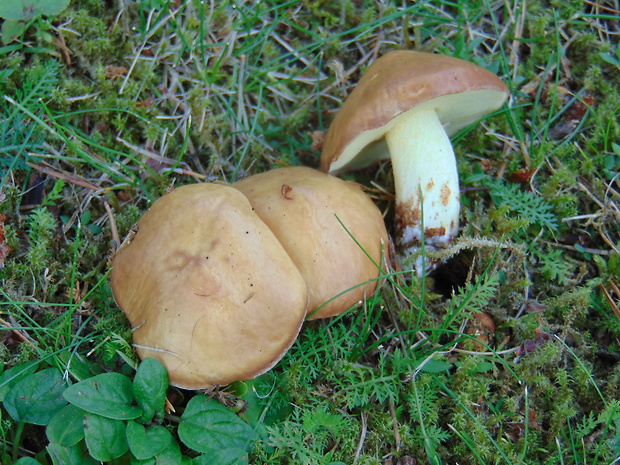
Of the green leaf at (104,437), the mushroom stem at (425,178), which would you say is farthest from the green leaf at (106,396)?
the mushroom stem at (425,178)

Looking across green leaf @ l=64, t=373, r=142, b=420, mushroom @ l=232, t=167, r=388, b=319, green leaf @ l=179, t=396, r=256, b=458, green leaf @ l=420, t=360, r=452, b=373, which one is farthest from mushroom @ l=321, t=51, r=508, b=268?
green leaf @ l=64, t=373, r=142, b=420

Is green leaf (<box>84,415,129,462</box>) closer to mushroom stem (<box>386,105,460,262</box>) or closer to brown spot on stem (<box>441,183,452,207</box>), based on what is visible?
mushroom stem (<box>386,105,460,262</box>)

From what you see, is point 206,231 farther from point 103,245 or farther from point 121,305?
point 103,245

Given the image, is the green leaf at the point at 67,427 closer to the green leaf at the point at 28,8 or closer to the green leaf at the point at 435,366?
the green leaf at the point at 435,366

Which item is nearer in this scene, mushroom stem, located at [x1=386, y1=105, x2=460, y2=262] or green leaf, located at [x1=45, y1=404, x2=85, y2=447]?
green leaf, located at [x1=45, y1=404, x2=85, y2=447]

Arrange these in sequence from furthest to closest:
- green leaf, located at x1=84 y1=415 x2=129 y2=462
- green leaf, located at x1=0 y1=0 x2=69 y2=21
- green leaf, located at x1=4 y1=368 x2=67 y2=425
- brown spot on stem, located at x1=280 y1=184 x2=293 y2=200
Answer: green leaf, located at x1=0 y1=0 x2=69 y2=21
brown spot on stem, located at x1=280 y1=184 x2=293 y2=200
green leaf, located at x1=4 y1=368 x2=67 y2=425
green leaf, located at x1=84 y1=415 x2=129 y2=462

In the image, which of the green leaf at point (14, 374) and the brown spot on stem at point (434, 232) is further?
the brown spot on stem at point (434, 232)

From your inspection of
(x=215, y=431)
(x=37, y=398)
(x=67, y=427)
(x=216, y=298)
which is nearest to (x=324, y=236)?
(x=216, y=298)
